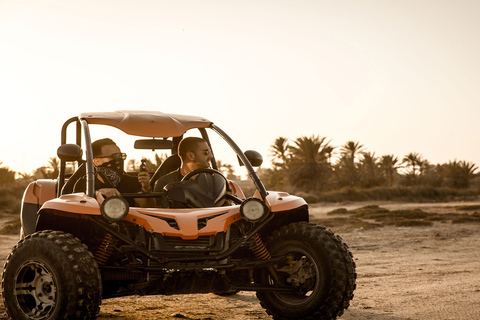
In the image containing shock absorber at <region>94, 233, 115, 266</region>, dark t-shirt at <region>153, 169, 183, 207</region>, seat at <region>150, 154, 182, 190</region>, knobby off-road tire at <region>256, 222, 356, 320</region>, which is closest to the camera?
knobby off-road tire at <region>256, 222, 356, 320</region>

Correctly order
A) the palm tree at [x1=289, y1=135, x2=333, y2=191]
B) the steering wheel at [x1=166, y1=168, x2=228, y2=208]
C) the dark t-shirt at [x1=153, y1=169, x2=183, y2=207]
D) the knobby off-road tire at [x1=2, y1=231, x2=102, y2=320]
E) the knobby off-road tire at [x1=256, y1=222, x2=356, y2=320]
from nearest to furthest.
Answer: the knobby off-road tire at [x1=2, y1=231, x2=102, y2=320] → the knobby off-road tire at [x1=256, y1=222, x2=356, y2=320] → the steering wheel at [x1=166, y1=168, x2=228, y2=208] → the dark t-shirt at [x1=153, y1=169, x2=183, y2=207] → the palm tree at [x1=289, y1=135, x2=333, y2=191]

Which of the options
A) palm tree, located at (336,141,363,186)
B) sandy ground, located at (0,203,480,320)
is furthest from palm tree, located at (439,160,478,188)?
sandy ground, located at (0,203,480,320)

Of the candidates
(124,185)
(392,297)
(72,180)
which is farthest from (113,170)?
(392,297)

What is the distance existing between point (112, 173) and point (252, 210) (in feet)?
6.06

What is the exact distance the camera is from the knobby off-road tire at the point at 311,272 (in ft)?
19.6

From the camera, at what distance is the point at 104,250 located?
6.11m

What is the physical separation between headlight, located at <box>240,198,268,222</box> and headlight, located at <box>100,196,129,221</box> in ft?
3.39

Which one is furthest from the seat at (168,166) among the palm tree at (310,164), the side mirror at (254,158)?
the palm tree at (310,164)

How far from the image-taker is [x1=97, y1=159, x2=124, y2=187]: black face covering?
23.2 feet

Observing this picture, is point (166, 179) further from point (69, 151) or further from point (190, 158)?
point (69, 151)

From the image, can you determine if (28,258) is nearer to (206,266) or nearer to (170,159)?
(206,266)

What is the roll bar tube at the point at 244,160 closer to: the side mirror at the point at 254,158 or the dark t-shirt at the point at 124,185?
the side mirror at the point at 254,158

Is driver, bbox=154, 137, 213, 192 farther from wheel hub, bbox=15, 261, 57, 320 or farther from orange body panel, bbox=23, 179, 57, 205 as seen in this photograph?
orange body panel, bbox=23, 179, 57, 205

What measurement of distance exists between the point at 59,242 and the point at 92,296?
1.77 feet
